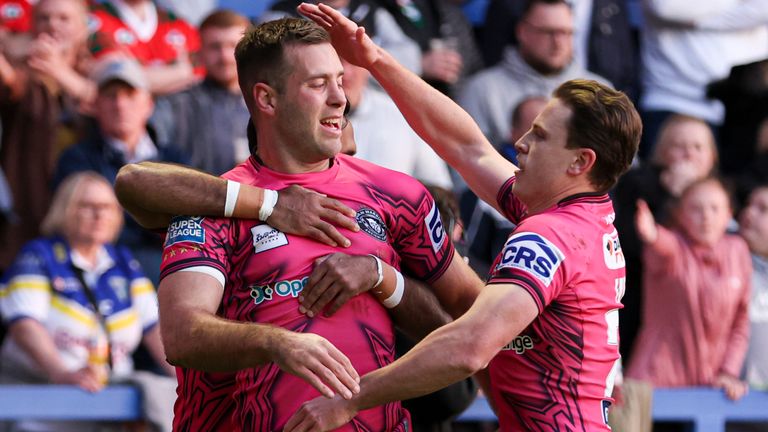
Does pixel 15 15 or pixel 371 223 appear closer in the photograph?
pixel 371 223

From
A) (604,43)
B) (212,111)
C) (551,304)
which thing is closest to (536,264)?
(551,304)

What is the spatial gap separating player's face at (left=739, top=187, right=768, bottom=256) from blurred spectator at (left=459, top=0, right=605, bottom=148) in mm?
1370

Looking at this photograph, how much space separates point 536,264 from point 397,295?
51 cm

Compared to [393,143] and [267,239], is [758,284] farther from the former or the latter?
[267,239]

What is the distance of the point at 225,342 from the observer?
3891 millimetres

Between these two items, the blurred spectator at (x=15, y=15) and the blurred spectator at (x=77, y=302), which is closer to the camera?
the blurred spectator at (x=77, y=302)

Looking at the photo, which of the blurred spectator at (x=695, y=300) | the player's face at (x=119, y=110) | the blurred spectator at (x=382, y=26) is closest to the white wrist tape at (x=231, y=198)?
the player's face at (x=119, y=110)

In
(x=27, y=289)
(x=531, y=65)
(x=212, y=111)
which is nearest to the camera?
(x=27, y=289)

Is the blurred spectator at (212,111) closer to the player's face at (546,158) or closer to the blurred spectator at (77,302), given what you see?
the blurred spectator at (77,302)

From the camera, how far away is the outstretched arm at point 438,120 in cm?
474

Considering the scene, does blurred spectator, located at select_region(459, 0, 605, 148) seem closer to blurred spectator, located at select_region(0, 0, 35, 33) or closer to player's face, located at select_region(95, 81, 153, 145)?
player's face, located at select_region(95, 81, 153, 145)

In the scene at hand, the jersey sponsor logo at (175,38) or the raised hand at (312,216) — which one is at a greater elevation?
the raised hand at (312,216)

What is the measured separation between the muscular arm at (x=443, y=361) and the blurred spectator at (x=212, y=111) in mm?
3700

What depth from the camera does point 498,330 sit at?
391 centimetres
